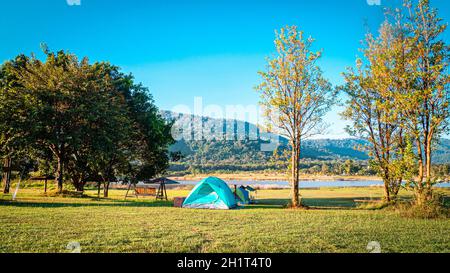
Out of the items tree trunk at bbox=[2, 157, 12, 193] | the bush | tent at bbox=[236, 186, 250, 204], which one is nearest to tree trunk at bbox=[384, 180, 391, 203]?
the bush

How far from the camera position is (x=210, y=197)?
72.6ft

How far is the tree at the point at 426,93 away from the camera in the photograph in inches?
707

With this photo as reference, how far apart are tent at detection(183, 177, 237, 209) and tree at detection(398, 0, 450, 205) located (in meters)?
11.6

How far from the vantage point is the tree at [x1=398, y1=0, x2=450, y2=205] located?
17969 mm

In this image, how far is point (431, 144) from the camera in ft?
64.4

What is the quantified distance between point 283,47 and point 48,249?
66.5 feet

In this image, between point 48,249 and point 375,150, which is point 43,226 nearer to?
point 48,249

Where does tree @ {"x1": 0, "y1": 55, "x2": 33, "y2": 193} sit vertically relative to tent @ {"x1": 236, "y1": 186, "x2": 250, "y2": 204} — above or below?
above

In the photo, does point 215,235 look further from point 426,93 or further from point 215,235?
point 426,93

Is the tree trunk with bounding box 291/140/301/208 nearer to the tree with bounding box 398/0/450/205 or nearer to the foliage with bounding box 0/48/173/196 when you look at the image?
the tree with bounding box 398/0/450/205

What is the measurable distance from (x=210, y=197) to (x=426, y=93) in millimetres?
14925
